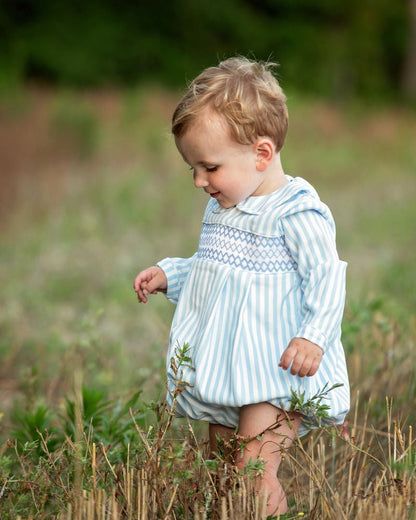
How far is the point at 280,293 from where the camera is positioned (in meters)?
2.44

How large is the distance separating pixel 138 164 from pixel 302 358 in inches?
371

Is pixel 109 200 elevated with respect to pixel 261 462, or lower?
elevated

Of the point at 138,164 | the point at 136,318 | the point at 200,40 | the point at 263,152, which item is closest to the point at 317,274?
the point at 263,152

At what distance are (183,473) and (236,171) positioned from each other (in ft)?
2.97

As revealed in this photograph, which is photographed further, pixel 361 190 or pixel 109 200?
pixel 361 190

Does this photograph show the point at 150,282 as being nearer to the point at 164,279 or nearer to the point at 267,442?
the point at 164,279

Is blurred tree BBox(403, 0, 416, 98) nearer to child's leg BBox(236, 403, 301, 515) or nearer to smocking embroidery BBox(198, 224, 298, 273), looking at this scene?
smocking embroidery BBox(198, 224, 298, 273)

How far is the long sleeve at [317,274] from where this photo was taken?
2324 millimetres

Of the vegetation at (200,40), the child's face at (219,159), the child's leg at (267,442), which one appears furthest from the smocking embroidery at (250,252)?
the vegetation at (200,40)

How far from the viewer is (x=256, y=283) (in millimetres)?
2443

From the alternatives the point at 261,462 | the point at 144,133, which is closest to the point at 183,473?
the point at 261,462

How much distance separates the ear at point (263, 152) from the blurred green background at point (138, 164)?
98cm

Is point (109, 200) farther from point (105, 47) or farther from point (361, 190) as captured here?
point (105, 47)

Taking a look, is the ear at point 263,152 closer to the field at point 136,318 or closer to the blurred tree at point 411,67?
the field at point 136,318
